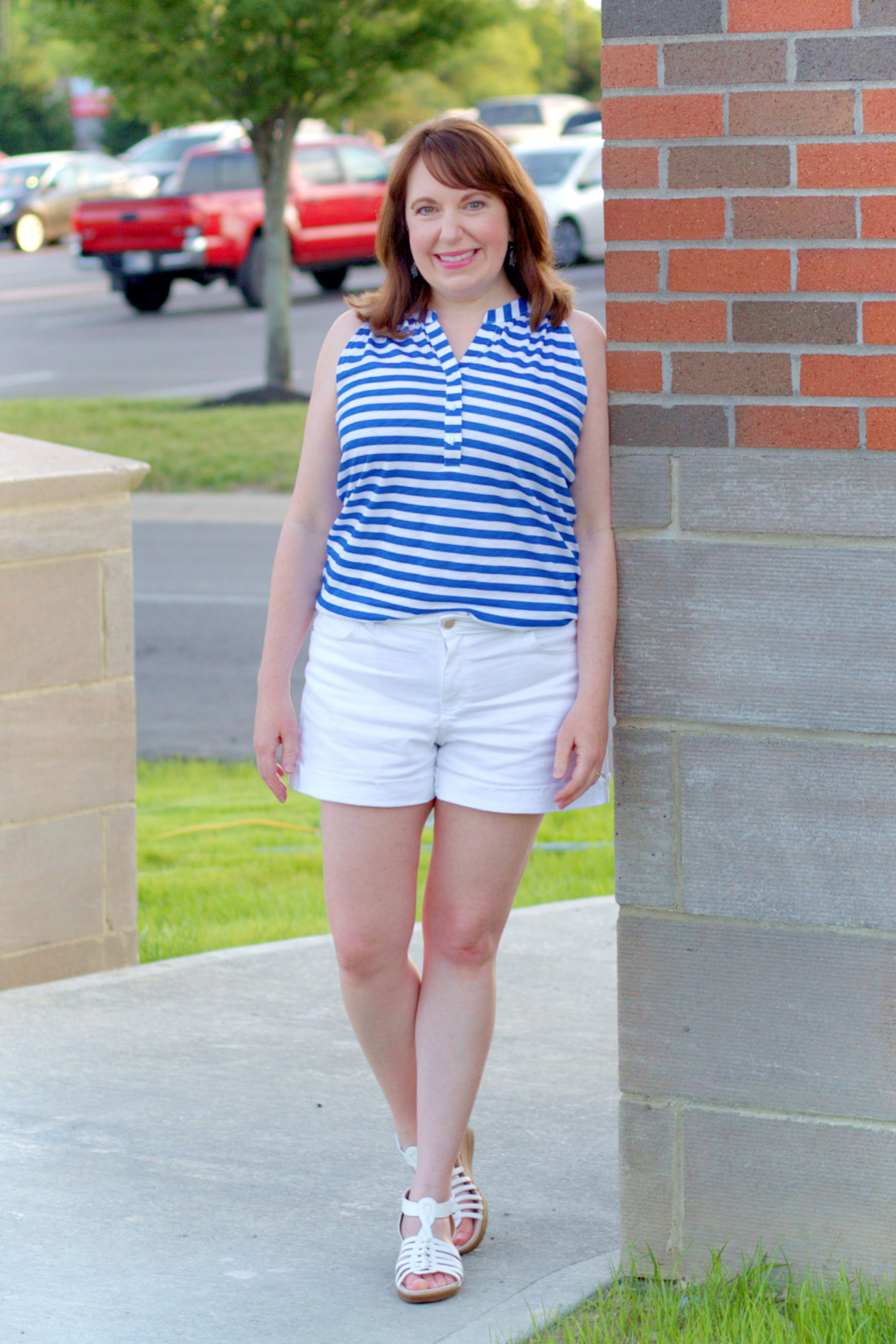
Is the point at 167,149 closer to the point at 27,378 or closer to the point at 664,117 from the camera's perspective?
the point at 27,378

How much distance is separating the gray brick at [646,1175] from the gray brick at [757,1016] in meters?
0.05

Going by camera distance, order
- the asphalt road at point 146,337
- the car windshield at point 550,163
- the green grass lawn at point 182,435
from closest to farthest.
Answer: the green grass lawn at point 182,435 → the asphalt road at point 146,337 → the car windshield at point 550,163

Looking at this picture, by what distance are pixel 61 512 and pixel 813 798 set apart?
2.27 metres

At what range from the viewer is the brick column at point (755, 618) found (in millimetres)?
2834

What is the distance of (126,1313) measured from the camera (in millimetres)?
3027

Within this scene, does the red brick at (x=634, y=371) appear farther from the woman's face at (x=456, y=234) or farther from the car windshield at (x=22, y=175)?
the car windshield at (x=22, y=175)

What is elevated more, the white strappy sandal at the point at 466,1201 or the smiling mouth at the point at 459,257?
the smiling mouth at the point at 459,257

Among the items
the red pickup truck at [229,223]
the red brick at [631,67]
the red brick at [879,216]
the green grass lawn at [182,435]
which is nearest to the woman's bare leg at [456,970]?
the red brick at [879,216]

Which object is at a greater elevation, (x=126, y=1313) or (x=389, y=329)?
(x=389, y=329)

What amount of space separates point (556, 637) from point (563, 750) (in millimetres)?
181

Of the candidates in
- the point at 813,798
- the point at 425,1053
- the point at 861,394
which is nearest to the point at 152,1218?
the point at 425,1053

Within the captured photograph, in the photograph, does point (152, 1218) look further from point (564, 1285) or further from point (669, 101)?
point (669, 101)

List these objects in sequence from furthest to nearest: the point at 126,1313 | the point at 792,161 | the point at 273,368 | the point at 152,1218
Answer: the point at 273,368, the point at 152,1218, the point at 126,1313, the point at 792,161

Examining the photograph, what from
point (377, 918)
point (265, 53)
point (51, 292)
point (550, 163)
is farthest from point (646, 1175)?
point (51, 292)
